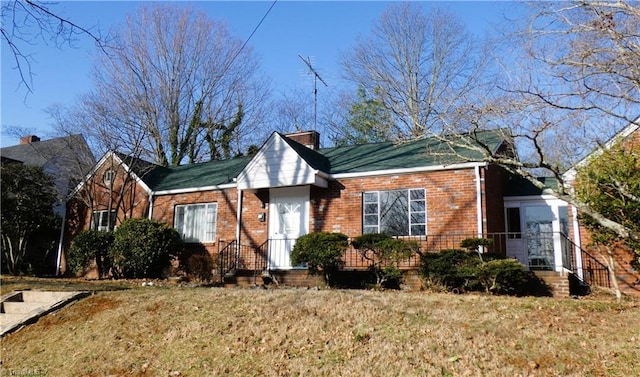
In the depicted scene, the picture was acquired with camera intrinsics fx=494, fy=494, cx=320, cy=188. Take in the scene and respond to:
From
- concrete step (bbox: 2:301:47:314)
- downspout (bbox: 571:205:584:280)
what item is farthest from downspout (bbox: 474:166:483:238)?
concrete step (bbox: 2:301:47:314)

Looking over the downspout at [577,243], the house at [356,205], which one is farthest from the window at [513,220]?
the downspout at [577,243]

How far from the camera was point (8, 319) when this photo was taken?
33.6 ft

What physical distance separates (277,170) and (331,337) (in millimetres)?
8186

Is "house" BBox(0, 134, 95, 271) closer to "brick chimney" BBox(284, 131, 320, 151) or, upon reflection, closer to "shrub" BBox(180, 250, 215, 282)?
"shrub" BBox(180, 250, 215, 282)

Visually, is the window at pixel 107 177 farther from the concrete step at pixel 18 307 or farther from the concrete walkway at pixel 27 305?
the concrete step at pixel 18 307

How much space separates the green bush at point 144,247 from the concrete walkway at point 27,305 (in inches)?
151

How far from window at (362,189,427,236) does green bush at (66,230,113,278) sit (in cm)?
876

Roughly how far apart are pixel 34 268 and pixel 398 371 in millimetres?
18152

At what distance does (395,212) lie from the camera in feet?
45.0

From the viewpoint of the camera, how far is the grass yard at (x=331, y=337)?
6305mm

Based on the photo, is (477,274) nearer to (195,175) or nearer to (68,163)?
(195,175)

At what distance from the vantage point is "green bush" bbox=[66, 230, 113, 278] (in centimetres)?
1623

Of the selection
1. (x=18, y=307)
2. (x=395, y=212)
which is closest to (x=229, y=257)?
(x=395, y=212)

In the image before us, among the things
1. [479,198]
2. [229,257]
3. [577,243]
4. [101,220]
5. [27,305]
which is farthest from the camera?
[101,220]
